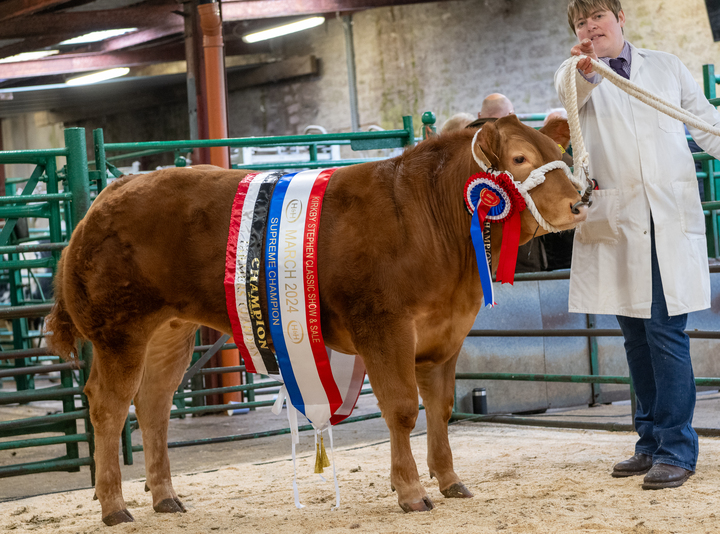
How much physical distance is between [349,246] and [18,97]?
16.9 metres

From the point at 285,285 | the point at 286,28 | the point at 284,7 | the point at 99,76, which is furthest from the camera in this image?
the point at 99,76

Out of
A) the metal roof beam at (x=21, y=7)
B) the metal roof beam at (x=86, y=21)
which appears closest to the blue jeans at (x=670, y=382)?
the metal roof beam at (x=21, y=7)

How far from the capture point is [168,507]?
3.25 meters

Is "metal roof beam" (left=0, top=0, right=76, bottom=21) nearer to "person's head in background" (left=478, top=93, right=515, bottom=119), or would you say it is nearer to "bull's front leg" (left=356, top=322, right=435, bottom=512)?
"person's head in background" (left=478, top=93, right=515, bottom=119)

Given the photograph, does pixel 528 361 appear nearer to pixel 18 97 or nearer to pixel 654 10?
pixel 654 10

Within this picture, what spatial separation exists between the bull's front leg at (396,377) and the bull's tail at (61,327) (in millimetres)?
1332

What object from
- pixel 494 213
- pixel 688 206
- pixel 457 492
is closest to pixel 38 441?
pixel 457 492

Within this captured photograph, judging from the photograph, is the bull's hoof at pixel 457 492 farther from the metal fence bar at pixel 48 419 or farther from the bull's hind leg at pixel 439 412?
the metal fence bar at pixel 48 419

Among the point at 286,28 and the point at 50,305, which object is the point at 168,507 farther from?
the point at 286,28

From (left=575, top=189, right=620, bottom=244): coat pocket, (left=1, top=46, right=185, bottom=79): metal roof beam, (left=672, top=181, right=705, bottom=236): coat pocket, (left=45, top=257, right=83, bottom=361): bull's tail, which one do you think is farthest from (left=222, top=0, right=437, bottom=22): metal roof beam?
(left=672, top=181, right=705, bottom=236): coat pocket

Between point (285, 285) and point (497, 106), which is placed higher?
point (497, 106)

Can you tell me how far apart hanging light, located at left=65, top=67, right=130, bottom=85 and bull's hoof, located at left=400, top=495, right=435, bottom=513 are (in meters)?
14.6

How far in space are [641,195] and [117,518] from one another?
2.40 meters

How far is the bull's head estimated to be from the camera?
2.80 m
